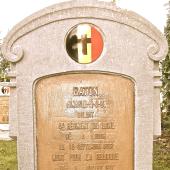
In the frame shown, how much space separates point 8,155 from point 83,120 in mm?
4708

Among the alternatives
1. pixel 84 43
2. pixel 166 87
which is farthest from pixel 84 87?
pixel 166 87

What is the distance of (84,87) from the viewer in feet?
17.2

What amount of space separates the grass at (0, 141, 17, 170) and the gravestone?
10.6ft

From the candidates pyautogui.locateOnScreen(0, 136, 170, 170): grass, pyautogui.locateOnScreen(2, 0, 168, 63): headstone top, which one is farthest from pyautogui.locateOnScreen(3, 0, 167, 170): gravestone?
pyautogui.locateOnScreen(0, 136, 170, 170): grass

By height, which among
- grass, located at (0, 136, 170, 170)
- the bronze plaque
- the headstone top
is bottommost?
grass, located at (0, 136, 170, 170)

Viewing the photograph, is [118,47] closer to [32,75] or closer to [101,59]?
[101,59]

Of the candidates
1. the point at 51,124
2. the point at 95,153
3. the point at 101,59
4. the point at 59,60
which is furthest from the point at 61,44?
the point at 95,153

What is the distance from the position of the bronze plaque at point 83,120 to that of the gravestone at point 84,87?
12mm

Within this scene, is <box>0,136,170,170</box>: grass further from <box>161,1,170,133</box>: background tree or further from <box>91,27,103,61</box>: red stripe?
<box>91,27,103,61</box>: red stripe

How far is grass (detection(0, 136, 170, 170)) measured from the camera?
850 centimetres

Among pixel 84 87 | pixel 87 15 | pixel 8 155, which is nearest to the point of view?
pixel 87 15

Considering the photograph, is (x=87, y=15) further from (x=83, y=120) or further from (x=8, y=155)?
(x=8, y=155)

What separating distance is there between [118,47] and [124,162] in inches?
56.5

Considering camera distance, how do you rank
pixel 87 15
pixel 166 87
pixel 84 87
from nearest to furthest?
pixel 87 15 → pixel 84 87 → pixel 166 87
